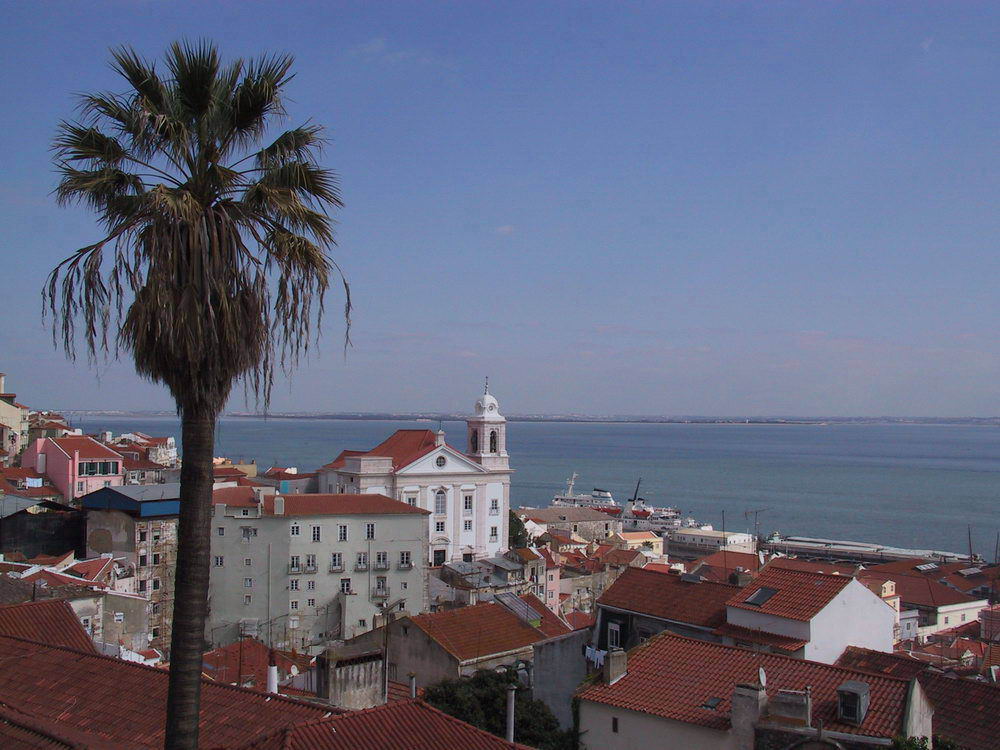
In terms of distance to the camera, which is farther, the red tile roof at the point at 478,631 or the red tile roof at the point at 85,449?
the red tile roof at the point at 85,449

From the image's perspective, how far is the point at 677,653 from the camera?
1385 cm

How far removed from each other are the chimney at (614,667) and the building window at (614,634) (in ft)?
16.6

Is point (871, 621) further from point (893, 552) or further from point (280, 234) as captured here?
point (893, 552)

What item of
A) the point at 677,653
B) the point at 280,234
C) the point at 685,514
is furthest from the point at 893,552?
the point at 280,234

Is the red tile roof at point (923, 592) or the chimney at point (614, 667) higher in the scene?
the chimney at point (614, 667)

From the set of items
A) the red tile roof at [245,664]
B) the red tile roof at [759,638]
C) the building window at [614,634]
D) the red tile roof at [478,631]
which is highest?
the red tile roof at [759,638]

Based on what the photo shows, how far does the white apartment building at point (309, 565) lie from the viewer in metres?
37.9

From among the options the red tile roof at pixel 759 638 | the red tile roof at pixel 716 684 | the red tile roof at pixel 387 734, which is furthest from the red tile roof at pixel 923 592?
the red tile roof at pixel 387 734

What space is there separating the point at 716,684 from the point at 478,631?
1033 centimetres

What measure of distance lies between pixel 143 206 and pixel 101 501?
3158 centimetres

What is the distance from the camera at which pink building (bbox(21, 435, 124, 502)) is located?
48844mm

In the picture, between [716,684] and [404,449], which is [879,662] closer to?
[716,684]

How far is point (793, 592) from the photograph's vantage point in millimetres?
17031

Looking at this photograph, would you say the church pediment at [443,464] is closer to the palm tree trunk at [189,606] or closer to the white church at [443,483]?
the white church at [443,483]
